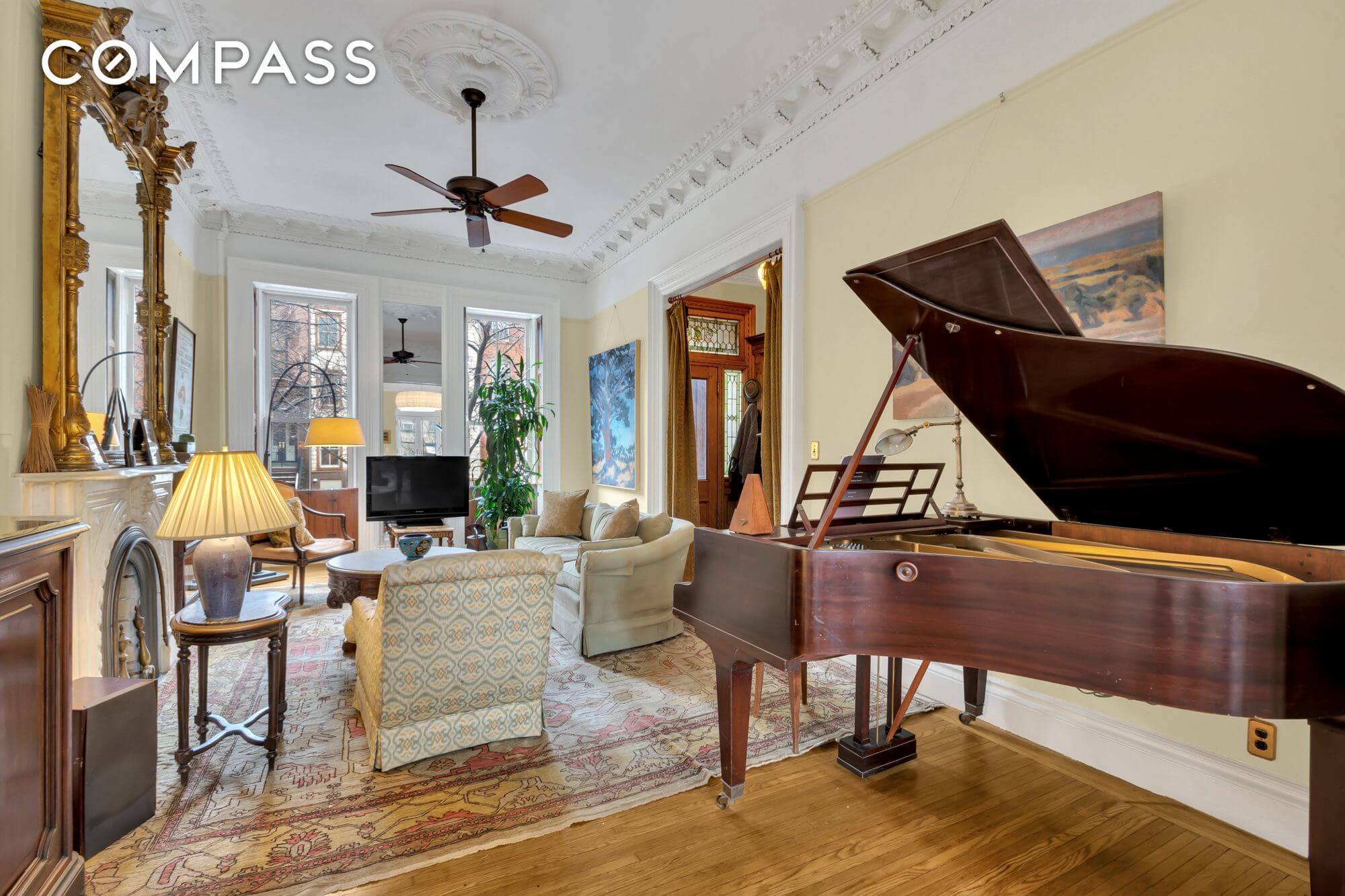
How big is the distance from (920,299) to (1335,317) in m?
1.36

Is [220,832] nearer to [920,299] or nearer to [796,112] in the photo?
[920,299]

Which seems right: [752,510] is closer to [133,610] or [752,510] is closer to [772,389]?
[772,389]

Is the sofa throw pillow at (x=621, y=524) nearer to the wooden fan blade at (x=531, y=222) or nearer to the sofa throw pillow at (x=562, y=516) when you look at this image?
the sofa throw pillow at (x=562, y=516)

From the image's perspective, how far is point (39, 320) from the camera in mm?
2312

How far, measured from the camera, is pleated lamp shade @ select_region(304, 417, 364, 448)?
5555 millimetres

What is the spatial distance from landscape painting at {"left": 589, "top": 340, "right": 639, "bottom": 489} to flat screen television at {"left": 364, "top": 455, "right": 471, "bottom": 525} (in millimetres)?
1476

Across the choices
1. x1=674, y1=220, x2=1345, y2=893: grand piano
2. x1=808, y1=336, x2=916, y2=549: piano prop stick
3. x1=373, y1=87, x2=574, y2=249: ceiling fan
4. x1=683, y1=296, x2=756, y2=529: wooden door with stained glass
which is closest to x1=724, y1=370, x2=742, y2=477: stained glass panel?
x1=683, y1=296, x2=756, y2=529: wooden door with stained glass

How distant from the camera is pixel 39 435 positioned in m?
2.24

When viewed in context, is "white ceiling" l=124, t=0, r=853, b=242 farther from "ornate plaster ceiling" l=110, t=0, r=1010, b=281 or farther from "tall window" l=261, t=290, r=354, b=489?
"tall window" l=261, t=290, r=354, b=489

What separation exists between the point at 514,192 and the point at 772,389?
2.36m

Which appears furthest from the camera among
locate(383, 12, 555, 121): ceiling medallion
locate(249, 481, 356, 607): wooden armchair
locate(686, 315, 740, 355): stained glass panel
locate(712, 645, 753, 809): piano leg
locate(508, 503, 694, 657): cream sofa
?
locate(686, 315, 740, 355): stained glass panel

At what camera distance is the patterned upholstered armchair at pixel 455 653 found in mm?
2258

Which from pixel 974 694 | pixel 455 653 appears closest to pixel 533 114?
pixel 455 653

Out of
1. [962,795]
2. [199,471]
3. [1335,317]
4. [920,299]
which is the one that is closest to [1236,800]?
[962,795]
